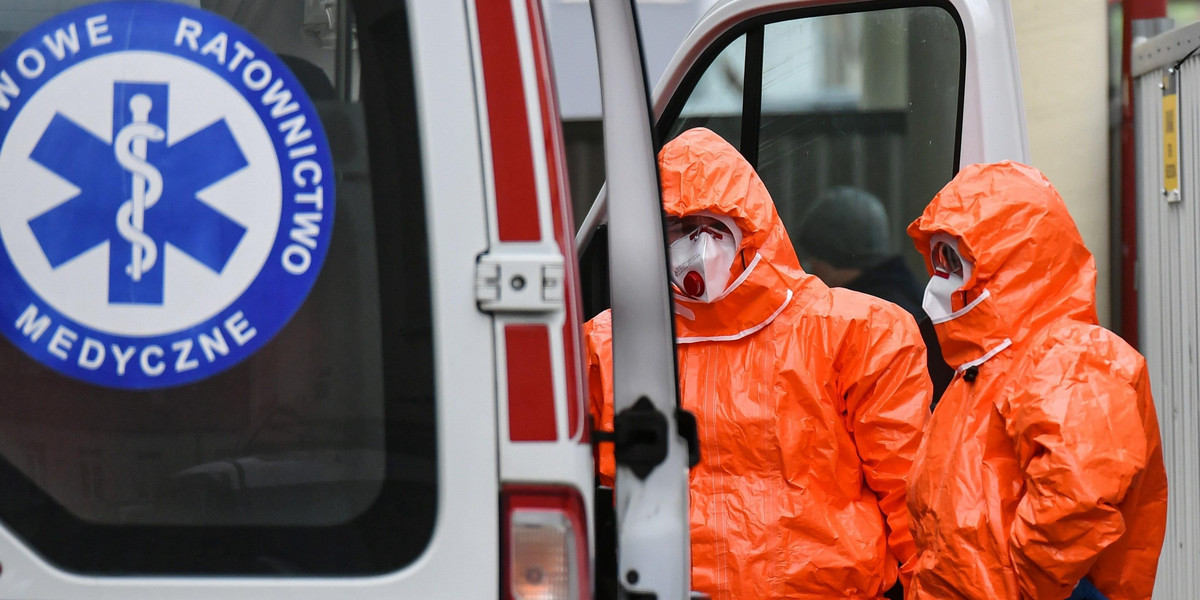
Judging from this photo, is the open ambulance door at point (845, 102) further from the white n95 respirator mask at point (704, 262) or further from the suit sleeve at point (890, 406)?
the suit sleeve at point (890, 406)

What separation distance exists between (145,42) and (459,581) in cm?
73

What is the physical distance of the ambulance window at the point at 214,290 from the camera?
1.32 m

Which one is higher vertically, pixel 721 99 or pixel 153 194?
pixel 721 99

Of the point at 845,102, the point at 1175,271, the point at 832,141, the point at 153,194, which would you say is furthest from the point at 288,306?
the point at 1175,271

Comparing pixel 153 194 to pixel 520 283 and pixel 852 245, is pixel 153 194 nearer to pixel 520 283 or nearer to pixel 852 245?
pixel 520 283

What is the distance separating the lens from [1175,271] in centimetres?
386

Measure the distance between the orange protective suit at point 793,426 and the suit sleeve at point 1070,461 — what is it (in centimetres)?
36

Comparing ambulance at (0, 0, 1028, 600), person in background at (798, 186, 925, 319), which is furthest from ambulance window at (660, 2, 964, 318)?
ambulance at (0, 0, 1028, 600)

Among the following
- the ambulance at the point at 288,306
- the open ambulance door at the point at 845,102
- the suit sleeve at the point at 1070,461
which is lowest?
the suit sleeve at the point at 1070,461

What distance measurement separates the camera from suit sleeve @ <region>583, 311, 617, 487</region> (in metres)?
2.59

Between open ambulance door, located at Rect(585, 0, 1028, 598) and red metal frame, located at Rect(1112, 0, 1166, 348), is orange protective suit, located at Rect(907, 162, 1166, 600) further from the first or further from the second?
red metal frame, located at Rect(1112, 0, 1166, 348)

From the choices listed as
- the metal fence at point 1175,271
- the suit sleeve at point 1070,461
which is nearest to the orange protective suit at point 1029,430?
the suit sleeve at point 1070,461

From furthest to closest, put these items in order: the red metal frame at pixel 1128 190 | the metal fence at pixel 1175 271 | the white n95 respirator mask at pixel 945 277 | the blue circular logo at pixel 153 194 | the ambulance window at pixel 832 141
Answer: the red metal frame at pixel 1128 190
the metal fence at pixel 1175 271
the ambulance window at pixel 832 141
the white n95 respirator mask at pixel 945 277
the blue circular logo at pixel 153 194

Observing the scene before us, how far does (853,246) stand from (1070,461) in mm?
1438
